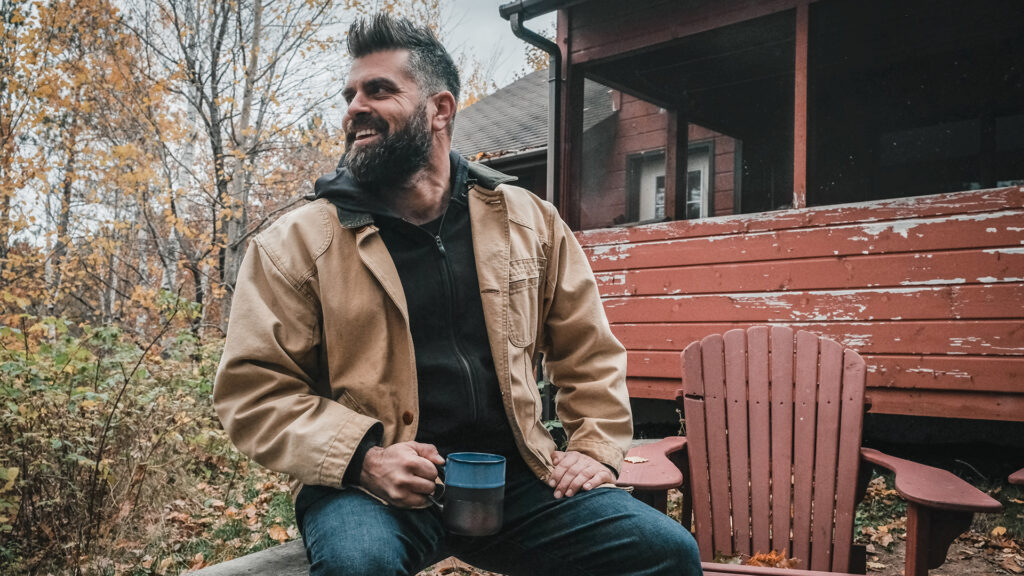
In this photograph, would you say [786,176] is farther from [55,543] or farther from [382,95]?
[55,543]

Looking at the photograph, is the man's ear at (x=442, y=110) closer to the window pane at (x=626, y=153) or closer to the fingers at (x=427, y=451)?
the fingers at (x=427, y=451)

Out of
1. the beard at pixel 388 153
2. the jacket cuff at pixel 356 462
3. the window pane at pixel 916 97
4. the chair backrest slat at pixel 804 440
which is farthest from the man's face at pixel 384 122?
the window pane at pixel 916 97

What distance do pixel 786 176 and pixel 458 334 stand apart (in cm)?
698

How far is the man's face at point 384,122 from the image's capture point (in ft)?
6.55

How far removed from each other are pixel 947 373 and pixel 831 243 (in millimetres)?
1060

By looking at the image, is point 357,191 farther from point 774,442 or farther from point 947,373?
point 947,373

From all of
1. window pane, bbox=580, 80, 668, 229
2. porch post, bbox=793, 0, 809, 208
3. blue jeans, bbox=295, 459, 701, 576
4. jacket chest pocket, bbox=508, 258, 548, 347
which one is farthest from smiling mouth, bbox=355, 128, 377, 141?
window pane, bbox=580, 80, 668, 229

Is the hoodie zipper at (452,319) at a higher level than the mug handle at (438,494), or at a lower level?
higher

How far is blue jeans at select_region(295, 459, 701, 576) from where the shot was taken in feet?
4.94

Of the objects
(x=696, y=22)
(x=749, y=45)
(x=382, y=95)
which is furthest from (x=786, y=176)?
(x=382, y=95)

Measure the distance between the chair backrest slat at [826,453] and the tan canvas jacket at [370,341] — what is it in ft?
3.54

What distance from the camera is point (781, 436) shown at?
9.13ft

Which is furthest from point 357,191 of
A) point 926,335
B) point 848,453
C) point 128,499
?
point 926,335

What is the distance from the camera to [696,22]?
5.65 metres
